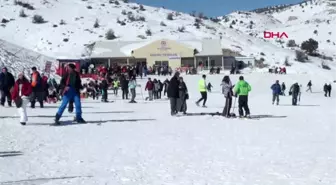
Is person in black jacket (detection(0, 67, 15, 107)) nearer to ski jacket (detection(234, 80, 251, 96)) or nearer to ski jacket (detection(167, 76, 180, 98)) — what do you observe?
ski jacket (detection(167, 76, 180, 98))

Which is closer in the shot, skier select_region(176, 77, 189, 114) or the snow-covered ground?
the snow-covered ground

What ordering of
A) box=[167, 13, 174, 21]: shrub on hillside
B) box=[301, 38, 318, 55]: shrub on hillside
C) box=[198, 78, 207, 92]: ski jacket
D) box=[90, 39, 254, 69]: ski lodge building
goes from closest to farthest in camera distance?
box=[198, 78, 207, 92]: ski jacket, box=[90, 39, 254, 69]: ski lodge building, box=[301, 38, 318, 55]: shrub on hillside, box=[167, 13, 174, 21]: shrub on hillside

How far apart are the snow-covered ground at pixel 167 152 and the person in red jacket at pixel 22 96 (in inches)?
12.7

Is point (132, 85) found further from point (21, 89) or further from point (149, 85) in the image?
point (21, 89)

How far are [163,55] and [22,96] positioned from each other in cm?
5526

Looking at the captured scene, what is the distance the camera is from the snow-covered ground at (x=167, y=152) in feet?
24.2

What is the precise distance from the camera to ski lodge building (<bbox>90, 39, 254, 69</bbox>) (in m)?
67.9

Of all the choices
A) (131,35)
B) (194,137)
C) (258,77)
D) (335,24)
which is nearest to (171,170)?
(194,137)

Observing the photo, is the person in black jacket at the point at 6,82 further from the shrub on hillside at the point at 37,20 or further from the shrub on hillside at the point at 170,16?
the shrub on hillside at the point at 170,16

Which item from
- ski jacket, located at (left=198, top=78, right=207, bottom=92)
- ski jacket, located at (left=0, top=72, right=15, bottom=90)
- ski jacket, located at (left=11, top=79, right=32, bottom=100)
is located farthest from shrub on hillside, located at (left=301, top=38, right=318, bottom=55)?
ski jacket, located at (left=11, top=79, right=32, bottom=100)

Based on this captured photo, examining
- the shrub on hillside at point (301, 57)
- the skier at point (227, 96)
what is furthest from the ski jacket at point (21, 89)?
the shrub on hillside at point (301, 57)

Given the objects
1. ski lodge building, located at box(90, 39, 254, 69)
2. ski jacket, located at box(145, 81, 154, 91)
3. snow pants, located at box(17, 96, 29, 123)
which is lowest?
snow pants, located at box(17, 96, 29, 123)

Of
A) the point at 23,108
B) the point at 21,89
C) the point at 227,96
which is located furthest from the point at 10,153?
the point at 227,96

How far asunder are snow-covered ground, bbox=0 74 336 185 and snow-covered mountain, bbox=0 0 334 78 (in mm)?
58735
